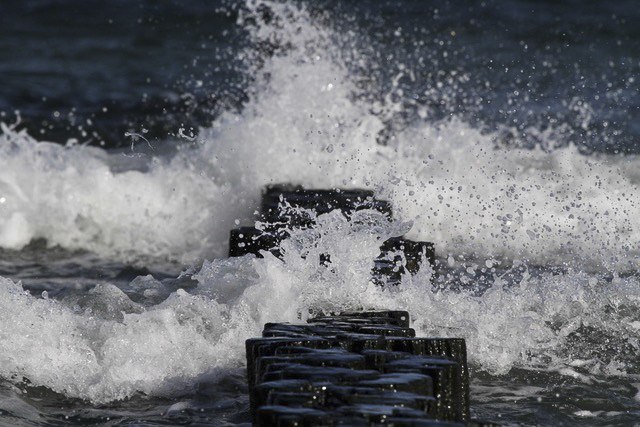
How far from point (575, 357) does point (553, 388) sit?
1.55 ft

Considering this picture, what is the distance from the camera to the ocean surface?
478 centimetres

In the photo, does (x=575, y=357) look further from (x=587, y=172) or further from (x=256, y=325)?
(x=587, y=172)

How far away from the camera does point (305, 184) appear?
8609 millimetres

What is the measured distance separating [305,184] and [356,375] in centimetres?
543

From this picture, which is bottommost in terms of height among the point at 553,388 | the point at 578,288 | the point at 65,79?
the point at 553,388

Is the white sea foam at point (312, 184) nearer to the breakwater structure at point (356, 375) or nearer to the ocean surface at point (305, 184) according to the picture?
the ocean surface at point (305, 184)

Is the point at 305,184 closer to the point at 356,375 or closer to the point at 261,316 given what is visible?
the point at 261,316

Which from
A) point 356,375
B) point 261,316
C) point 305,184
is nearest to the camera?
point 356,375

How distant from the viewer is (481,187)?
9.29 meters

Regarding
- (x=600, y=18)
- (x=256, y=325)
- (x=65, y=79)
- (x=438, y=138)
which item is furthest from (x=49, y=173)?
(x=600, y=18)

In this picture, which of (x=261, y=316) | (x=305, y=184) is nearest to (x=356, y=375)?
(x=261, y=316)

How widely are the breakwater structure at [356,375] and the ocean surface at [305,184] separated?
59 cm

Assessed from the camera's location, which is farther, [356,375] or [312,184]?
[312,184]

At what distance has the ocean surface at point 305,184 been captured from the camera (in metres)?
4.78
